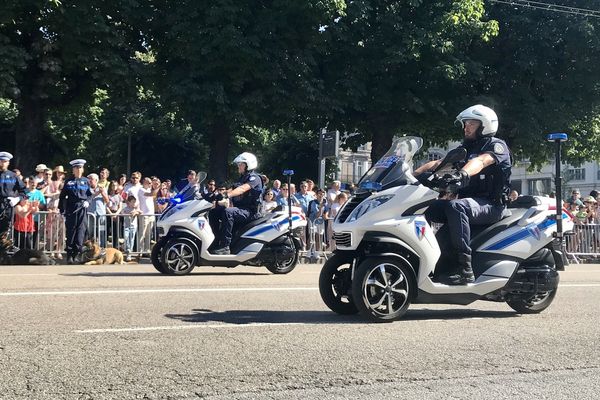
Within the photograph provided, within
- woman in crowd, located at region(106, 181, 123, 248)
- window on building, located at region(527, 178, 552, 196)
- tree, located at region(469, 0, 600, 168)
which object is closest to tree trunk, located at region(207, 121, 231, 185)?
woman in crowd, located at region(106, 181, 123, 248)

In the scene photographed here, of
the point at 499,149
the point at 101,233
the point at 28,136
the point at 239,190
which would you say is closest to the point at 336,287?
the point at 499,149

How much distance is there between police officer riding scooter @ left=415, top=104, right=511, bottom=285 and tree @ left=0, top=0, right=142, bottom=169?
55.2ft

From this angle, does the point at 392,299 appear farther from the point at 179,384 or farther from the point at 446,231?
the point at 179,384

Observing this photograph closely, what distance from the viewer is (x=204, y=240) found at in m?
12.0

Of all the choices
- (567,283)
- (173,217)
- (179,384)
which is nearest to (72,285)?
(173,217)

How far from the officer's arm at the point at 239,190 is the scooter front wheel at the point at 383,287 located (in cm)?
533

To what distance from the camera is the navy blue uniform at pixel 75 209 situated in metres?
14.5

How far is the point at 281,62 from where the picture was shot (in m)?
23.6

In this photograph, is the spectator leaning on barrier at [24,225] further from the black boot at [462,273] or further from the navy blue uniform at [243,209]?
the black boot at [462,273]

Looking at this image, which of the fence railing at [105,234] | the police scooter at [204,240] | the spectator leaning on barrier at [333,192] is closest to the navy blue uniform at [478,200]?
the police scooter at [204,240]

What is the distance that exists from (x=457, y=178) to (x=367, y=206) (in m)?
0.82

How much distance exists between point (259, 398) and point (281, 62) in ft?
66.3

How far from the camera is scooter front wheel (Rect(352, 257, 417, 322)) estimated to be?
256 inches

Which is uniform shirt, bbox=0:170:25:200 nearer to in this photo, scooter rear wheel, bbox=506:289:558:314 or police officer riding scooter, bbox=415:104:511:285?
Result: police officer riding scooter, bbox=415:104:511:285
